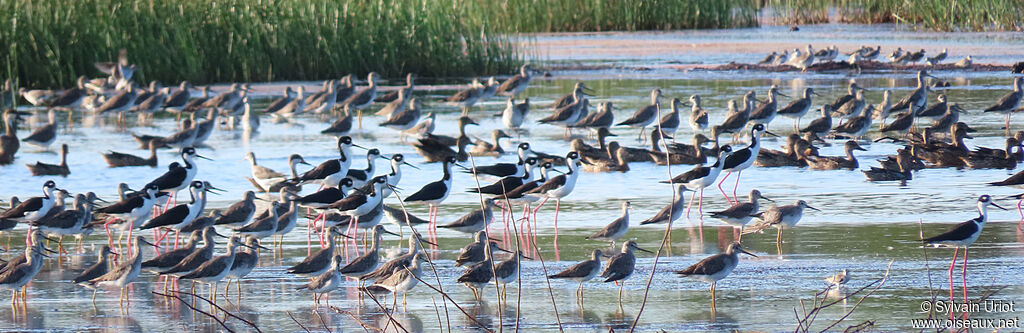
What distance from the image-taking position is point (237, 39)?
30.2 metres

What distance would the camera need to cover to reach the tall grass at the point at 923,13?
129 feet

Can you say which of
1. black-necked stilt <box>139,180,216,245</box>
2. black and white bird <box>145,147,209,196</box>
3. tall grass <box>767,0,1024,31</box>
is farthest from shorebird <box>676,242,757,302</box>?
tall grass <box>767,0,1024,31</box>

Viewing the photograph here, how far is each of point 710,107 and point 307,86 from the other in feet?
29.6

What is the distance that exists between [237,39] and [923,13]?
2129cm

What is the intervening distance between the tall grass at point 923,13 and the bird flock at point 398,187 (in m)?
15.8

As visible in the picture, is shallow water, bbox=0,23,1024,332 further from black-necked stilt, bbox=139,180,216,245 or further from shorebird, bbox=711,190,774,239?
black-necked stilt, bbox=139,180,216,245

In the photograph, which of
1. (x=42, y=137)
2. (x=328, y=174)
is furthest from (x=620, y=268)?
(x=42, y=137)

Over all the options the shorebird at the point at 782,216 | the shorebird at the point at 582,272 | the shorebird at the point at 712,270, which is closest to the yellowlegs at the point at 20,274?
the shorebird at the point at 582,272

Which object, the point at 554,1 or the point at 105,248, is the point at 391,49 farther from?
the point at 105,248

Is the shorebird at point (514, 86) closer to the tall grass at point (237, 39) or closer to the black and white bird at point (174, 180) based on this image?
the tall grass at point (237, 39)

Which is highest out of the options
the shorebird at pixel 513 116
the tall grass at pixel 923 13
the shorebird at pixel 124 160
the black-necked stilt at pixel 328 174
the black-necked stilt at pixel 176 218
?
the black-necked stilt at pixel 176 218

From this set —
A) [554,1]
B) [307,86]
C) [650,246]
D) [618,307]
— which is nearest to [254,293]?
[618,307]

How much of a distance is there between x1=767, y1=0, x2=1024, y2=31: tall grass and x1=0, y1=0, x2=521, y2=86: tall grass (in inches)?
567

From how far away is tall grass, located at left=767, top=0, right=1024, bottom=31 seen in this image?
3931 cm
